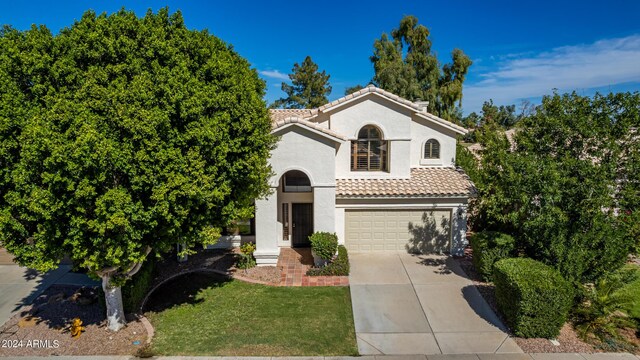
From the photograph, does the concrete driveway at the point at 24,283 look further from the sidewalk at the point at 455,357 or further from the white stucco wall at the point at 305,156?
the white stucco wall at the point at 305,156

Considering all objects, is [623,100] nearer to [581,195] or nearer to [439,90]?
[581,195]

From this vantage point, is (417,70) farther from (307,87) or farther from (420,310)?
(420,310)

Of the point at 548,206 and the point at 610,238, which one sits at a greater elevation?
the point at 548,206

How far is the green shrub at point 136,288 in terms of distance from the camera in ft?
36.9

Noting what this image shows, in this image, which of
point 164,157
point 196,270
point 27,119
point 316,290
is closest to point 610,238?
point 316,290

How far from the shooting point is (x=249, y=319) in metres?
11.3

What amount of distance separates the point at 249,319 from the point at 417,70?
34.4m

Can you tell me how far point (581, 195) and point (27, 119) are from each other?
14706 millimetres

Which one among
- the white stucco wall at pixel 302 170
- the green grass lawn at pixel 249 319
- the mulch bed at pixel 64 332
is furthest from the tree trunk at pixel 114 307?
the white stucco wall at pixel 302 170

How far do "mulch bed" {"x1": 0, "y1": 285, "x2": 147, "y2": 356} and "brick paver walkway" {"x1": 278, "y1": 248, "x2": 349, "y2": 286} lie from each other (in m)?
5.33

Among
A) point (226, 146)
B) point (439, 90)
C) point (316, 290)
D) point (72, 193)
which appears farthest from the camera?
point (439, 90)

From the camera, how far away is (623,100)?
1125cm

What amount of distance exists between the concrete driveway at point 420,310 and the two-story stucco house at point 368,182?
4.54ft

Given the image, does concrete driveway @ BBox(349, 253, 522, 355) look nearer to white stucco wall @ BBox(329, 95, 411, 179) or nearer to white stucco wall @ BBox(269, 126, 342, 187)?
white stucco wall @ BBox(269, 126, 342, 187)
